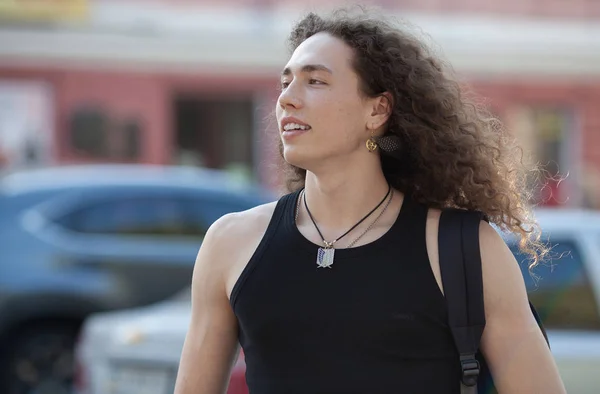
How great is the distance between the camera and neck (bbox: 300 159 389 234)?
248 cm

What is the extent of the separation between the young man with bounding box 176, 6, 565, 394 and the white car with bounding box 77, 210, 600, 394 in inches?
85.5

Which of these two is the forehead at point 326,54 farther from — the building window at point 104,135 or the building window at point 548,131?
the building window at point 548,131

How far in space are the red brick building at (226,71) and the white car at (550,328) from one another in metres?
10.4

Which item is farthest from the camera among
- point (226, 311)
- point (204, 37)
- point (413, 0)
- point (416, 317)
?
point (413, 0)

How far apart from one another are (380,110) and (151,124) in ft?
49.4

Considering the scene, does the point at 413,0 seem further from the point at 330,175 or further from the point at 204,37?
the point at 330,175

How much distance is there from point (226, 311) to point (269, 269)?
0.58ft

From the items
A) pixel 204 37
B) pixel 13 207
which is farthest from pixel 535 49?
pixel 13 207

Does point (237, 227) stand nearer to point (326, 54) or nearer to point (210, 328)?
point (210, 328)

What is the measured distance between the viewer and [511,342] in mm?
2260

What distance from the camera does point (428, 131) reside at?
253cm

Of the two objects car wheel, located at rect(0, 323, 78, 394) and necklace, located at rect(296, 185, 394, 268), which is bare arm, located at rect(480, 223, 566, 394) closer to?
necklace, located at rect(296, 185, 394, 268)

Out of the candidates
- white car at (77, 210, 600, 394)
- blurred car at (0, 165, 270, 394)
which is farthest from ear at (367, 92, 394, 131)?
blurred car at (0, 165, 270, 394)

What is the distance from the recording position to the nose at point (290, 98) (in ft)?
7.95
